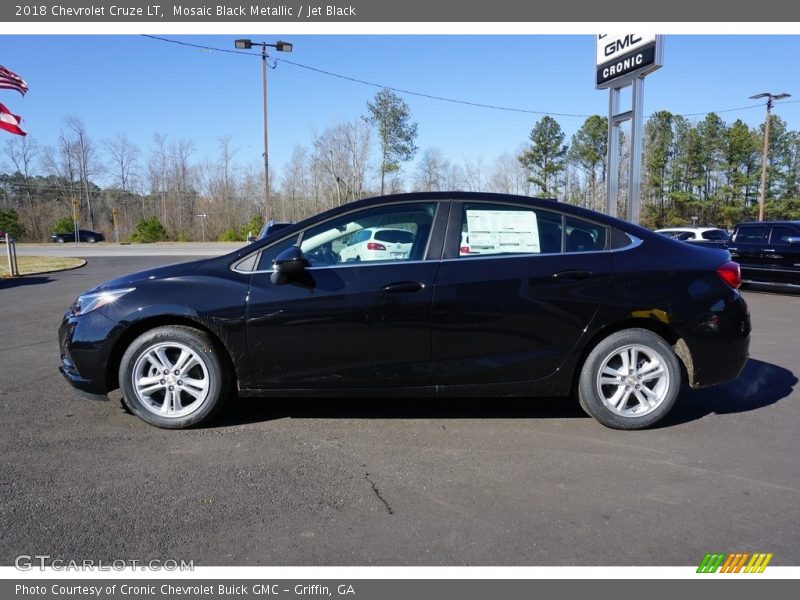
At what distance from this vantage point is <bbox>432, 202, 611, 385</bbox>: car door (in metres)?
3.99

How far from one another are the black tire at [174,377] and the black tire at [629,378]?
8.61ft

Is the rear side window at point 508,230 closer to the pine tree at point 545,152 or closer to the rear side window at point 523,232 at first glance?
the rear side window at point 523,232

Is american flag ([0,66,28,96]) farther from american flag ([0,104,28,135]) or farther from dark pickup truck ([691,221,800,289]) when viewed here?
dark pickup truck ([691,221,800,289])

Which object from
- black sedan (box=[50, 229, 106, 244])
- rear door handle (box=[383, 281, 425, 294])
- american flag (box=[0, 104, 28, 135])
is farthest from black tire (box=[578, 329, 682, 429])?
black sedan (box=[50, 229, 106, 244])

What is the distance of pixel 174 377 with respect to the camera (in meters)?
4.07

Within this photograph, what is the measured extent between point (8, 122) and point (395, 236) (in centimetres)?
1506

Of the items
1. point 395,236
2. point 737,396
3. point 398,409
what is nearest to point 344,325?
point 395,236

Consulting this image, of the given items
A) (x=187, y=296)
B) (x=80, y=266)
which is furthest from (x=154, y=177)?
(x=187, y=296)

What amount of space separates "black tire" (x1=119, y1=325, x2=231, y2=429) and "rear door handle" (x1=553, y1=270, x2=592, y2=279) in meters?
2.46

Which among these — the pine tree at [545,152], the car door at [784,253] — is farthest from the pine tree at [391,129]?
the car door at [784,253]

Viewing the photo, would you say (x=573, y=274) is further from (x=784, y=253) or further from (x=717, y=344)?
(x=784, y=253)

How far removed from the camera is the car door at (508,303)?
399 cm

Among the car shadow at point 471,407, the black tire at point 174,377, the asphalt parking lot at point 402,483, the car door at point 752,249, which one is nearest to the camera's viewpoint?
the asphalt parking lot at point 402,483
